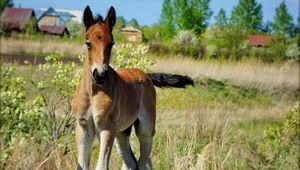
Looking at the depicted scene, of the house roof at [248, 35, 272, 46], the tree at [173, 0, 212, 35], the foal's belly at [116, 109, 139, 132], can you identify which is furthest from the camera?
the house roof at [248, 35, 272, 46]

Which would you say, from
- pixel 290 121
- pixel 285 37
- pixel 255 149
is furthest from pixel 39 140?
pixel 285 37

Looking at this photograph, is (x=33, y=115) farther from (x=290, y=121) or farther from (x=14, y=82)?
(x=290, y=121)

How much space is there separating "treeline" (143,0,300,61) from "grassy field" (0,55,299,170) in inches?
54.8

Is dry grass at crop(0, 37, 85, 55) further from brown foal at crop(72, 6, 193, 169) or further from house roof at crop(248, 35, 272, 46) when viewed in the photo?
brown foal at crop(72, 6, 193, 169)

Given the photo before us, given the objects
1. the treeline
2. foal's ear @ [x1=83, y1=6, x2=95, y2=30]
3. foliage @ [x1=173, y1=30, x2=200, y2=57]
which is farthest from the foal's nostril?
foliage @ [x1=173, y1=30, x2=200, y2=57]

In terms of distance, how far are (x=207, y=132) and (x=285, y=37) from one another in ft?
89.7

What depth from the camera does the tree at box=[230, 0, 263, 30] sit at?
31.2m

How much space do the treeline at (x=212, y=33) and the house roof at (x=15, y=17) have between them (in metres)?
23.4

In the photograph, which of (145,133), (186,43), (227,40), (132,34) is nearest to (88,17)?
(145,133)

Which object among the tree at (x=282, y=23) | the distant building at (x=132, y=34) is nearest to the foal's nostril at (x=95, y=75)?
the distant building at (x=132, y=34)

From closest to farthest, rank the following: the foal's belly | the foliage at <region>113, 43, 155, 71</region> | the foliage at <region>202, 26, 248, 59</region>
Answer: the foal's belly → the foliage at <region>113, 43, 155, 71</region> → the foliage at <region>202, 26, 248, 59</region>

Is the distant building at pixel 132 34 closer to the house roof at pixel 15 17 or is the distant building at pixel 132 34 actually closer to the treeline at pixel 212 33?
the treeline at pixel 212 33

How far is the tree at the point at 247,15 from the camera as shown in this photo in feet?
102

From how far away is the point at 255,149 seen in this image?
9547mm
